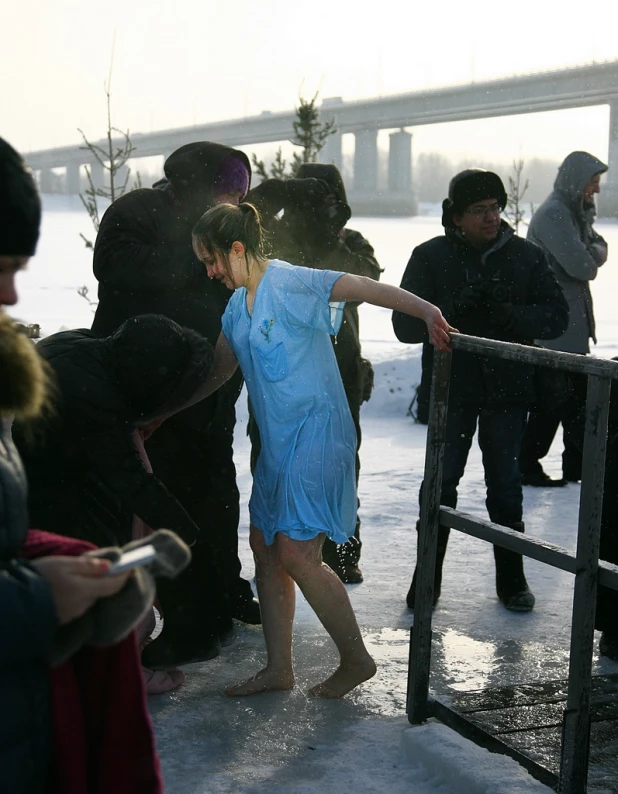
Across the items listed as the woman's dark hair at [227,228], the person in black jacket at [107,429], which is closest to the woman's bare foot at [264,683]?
the person in black jacket at [107,429]

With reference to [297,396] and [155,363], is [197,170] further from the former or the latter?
[155,363]

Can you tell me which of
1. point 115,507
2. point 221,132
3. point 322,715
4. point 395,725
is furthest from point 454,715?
point 221,132

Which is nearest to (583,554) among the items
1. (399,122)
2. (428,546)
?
(428,546)

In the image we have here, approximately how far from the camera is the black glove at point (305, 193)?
4582 millimetres

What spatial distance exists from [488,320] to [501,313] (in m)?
0.10

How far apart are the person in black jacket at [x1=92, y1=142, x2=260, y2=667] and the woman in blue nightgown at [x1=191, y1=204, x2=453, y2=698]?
1.45 ft

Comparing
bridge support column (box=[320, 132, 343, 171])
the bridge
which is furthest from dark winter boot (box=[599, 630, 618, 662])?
bridge support column (box=[320, 132, 343, 171])

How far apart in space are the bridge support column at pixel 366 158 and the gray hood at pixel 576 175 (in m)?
37.6

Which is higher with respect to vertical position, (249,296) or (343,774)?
(249,296)

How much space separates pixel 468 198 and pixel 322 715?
205cm

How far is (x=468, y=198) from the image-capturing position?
4383 millimetres

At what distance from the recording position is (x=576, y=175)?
6188 millimetres

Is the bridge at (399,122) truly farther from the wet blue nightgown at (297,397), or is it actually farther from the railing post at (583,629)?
the railing post at (583,629)

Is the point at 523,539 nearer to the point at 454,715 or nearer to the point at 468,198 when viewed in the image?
the point at 454,715
